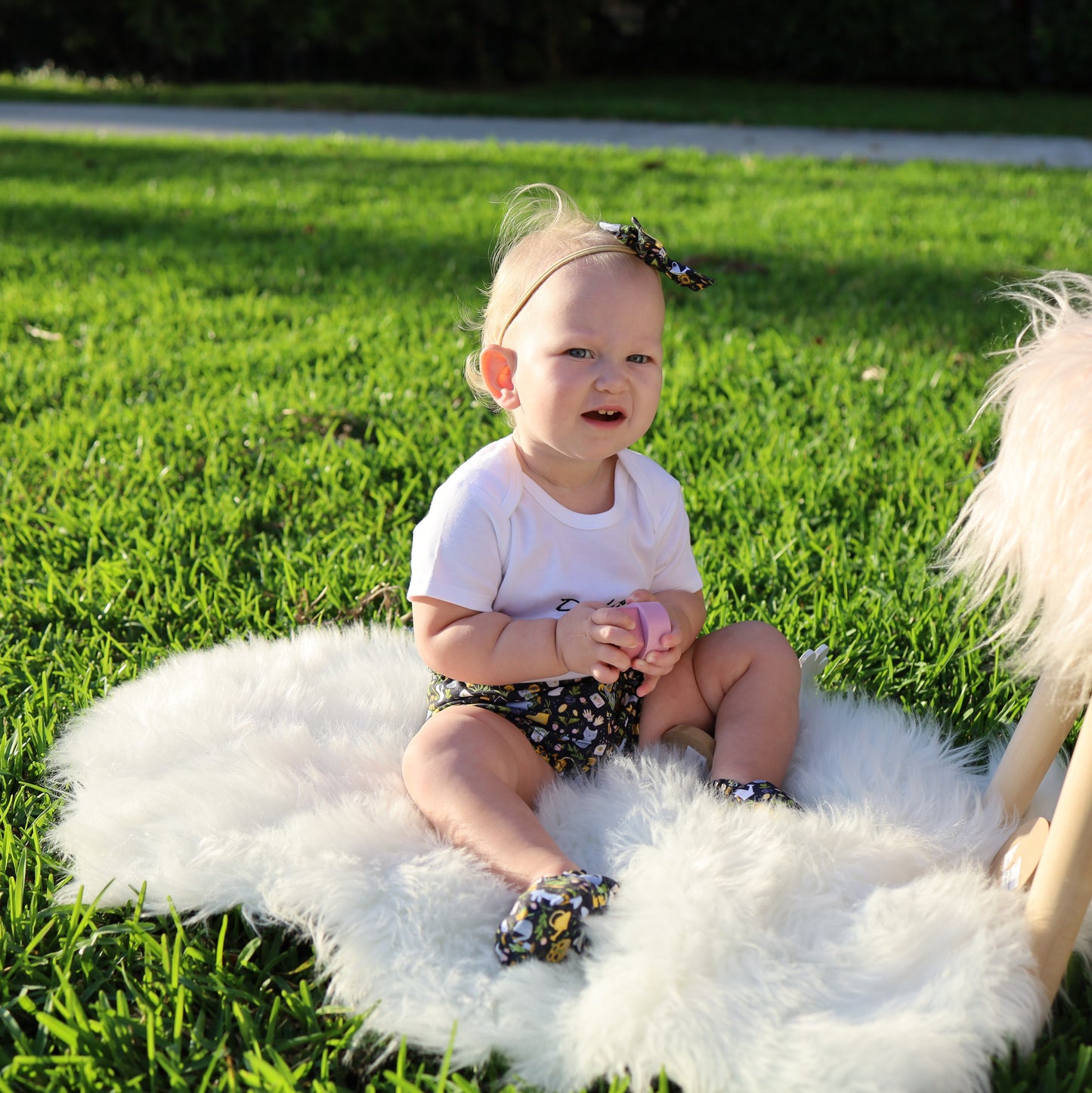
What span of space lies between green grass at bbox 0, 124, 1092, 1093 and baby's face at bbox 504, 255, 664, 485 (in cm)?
74

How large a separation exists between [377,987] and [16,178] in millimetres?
7707

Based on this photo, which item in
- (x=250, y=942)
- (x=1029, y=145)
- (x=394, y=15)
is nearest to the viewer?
(x=250, y=942)

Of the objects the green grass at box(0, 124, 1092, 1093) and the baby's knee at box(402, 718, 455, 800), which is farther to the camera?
the baby's knee at box(402, 718, 455, 800)

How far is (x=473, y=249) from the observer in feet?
18.8

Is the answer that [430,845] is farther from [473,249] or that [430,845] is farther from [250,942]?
[473,249]

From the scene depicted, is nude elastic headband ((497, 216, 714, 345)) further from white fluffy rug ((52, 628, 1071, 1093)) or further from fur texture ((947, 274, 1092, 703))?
white fluffy rug ((52, 628, 1071, 1093))

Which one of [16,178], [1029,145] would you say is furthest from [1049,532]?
[1029,145]

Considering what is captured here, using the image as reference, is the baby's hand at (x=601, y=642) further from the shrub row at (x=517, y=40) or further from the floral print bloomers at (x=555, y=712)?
the shrub row at (x=517, y=40)

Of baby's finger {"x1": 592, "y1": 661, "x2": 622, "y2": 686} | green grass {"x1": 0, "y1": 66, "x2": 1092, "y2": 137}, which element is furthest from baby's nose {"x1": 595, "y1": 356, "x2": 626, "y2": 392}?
green grass {"x1": 0, "y1": 66, "x2": 1092, "y2": 137}

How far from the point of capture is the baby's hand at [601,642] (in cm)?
176

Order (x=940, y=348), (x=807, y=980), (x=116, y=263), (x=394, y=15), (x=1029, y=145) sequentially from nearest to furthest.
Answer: (x=807, y=980)
(x=940, y=348)
(x=116, y=263)
(x=1029, y=145)
(x=394, y=15)

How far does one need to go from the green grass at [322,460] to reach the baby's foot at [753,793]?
0.46 m

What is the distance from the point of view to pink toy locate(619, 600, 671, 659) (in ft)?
5.83

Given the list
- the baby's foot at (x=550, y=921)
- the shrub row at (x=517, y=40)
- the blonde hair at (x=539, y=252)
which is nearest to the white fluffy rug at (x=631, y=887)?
the baby's foot at (x=550, y=921)
